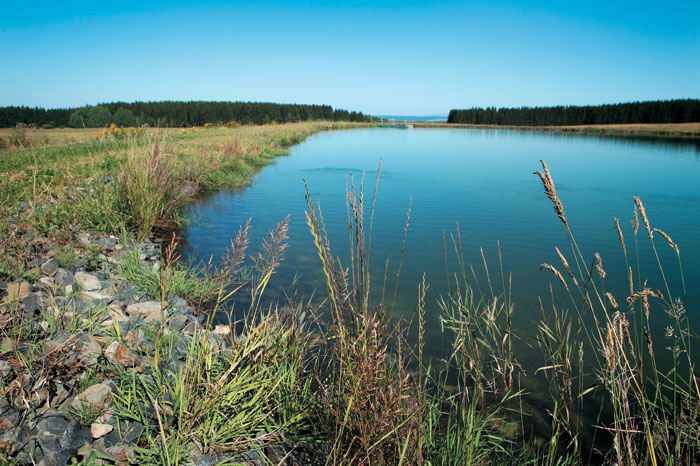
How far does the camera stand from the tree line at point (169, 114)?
36.0 metres

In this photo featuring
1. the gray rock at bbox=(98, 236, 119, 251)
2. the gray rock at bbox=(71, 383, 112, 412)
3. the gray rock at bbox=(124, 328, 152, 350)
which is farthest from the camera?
the gray rock at bbox=(98, 236, 119, 251)

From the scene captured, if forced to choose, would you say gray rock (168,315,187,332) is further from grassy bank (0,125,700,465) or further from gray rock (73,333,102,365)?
gray rock (73,333,102,365)

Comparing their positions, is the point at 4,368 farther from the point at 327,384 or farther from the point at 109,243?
the point at 109,243

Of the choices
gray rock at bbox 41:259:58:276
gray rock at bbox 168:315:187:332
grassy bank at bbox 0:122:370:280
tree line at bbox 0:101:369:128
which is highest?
tree line at bbox 0:101:369:128

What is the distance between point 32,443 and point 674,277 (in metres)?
7.11

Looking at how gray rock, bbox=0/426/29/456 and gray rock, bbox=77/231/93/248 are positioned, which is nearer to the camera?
gray rock, bbox=0/426/29/456

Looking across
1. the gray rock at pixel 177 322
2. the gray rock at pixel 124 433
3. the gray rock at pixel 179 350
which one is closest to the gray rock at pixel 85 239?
the gray rock at pixel 177 322

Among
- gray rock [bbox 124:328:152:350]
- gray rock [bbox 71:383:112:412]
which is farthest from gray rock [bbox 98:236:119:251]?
gray rock [bbox 71:383:112:412]

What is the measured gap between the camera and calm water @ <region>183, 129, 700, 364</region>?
5.23 meters

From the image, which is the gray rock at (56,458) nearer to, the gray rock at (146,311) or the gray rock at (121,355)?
the gray rock at (121,355)

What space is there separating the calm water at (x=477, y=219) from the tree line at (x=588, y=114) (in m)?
56.1

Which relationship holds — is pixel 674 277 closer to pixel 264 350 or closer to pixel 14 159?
pixel 264 350

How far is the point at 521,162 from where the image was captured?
737 inches

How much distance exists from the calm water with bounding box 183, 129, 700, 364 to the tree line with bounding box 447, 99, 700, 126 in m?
56.1
